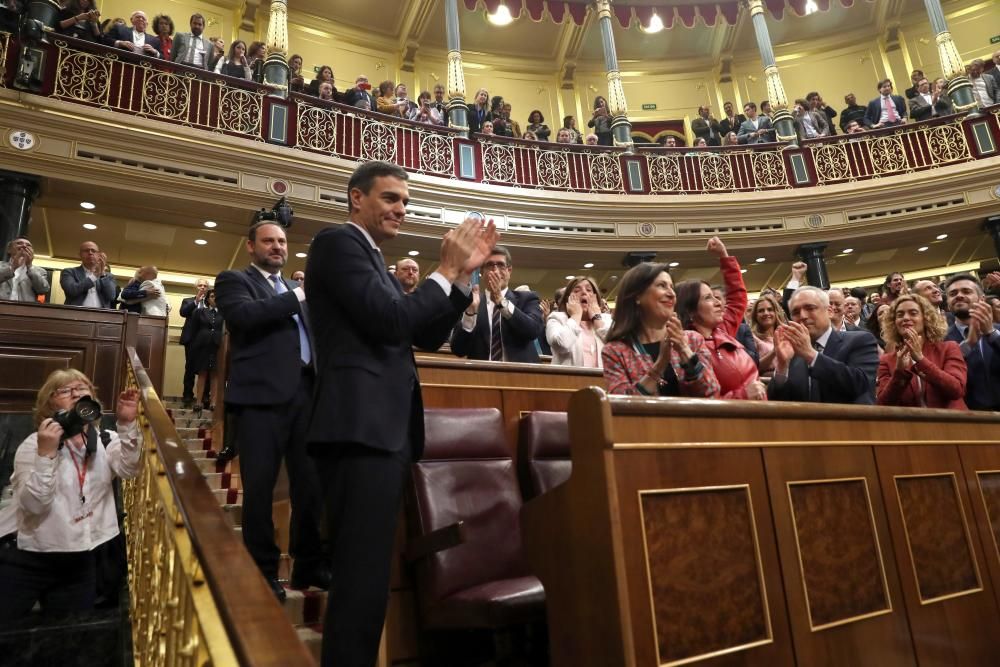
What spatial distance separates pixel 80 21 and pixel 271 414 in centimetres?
616

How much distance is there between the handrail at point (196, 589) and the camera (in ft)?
2.31

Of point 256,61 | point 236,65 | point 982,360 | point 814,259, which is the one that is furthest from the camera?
point 814,259

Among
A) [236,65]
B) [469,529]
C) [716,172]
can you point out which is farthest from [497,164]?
[469,529]

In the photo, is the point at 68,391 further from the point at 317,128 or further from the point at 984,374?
the point at 317,128

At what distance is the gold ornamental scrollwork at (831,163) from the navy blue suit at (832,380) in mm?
7059

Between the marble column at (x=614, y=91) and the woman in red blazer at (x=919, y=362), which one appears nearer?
the woman in red blazer at (x=919, y=362)

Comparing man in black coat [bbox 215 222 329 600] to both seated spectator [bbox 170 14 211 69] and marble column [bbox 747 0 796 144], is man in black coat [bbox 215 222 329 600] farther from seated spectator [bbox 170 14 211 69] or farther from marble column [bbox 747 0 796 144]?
marble column [bbox 747 0 796 144]

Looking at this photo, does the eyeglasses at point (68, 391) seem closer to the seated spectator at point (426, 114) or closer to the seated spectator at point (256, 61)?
the seated spectator at point (256, 61)

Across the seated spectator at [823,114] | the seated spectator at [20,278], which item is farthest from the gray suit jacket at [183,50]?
the seated spectator at [823,114]

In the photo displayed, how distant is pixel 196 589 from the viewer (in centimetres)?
96

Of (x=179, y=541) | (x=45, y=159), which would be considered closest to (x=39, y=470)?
(x=179, y=541)

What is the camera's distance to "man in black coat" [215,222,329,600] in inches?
75.5

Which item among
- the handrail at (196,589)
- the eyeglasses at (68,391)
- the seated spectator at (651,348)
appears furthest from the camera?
the eyeglasses at (68,391)

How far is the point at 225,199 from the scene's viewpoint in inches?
258
